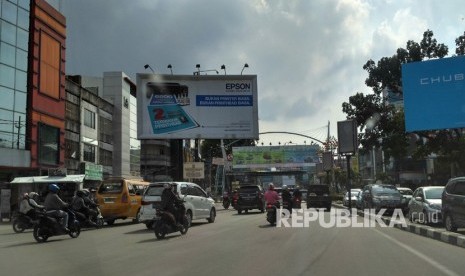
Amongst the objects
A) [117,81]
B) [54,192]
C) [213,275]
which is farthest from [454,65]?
[117,81]

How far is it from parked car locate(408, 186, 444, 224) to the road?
2834mm

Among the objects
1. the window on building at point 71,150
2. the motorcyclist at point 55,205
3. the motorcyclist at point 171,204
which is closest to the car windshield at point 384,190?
the motorcyclist at point 171,204

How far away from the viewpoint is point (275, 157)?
74375mm

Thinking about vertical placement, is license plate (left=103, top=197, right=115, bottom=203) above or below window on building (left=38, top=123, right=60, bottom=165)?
below

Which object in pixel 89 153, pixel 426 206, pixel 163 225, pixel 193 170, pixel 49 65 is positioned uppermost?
pixel 49 65

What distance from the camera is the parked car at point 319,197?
35281mm

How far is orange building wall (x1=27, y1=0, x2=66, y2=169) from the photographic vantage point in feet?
112

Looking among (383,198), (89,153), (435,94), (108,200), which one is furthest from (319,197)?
(89,153)

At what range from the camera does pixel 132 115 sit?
58.5 meters

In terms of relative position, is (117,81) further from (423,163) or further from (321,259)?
(423,163)

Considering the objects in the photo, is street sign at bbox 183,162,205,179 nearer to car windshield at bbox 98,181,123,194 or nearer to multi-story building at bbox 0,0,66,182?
multi-story building at bbox 0,0,66,182

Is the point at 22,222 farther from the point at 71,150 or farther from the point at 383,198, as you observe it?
the point at 71,150

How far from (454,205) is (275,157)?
58477mm

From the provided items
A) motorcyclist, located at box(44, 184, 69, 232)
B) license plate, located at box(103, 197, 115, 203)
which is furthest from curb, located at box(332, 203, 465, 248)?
license plate, located at box(103, 197, 115, 203)
